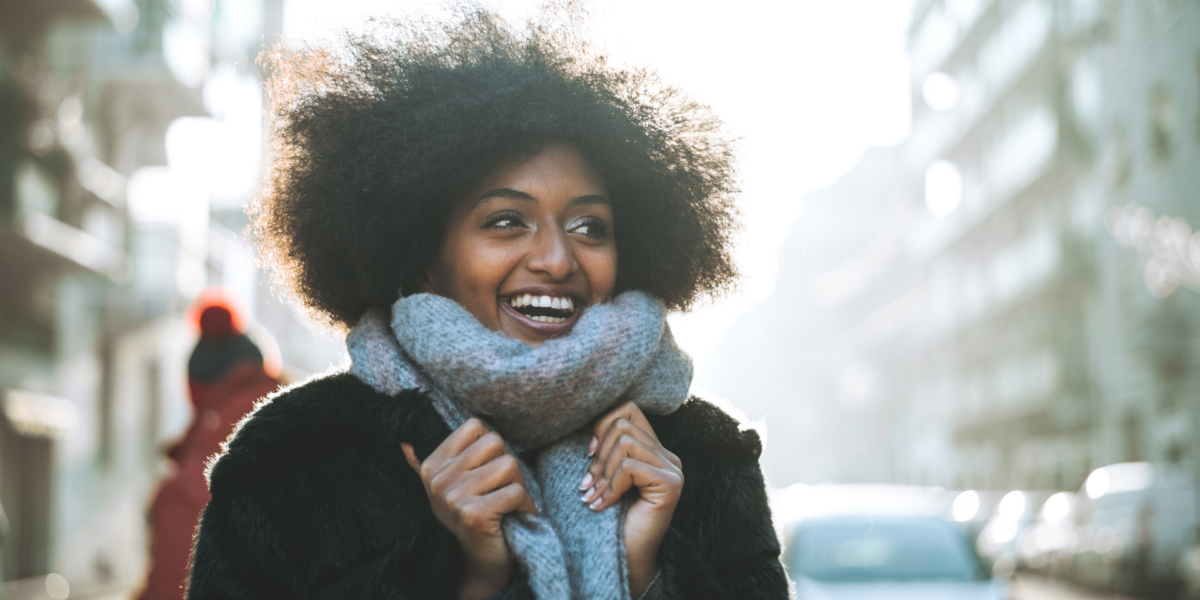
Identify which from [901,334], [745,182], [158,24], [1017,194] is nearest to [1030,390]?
[1017,194]

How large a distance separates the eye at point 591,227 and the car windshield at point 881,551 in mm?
5381

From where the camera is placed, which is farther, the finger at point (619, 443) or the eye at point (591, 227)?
the eye at point (591, 227)

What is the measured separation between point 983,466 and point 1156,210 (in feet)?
71.0

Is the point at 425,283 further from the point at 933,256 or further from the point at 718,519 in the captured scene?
the point at 933,256

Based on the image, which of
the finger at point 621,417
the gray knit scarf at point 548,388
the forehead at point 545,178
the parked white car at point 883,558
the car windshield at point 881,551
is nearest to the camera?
the gray knit scarf at point 548,388

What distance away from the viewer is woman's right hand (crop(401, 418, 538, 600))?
2.17 m

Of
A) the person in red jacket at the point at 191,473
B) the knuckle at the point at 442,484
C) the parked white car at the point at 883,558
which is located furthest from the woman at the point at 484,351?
the parked white car at the point at 883,558

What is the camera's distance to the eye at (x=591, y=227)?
2527 mm

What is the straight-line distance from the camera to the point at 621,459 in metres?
2.32

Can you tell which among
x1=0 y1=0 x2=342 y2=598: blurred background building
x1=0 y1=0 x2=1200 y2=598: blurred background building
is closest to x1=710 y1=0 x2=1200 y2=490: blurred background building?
x1=0 y1=0 x2=1200 y2=598: blurred background building

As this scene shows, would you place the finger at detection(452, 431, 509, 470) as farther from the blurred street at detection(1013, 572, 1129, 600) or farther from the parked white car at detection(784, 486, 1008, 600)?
the blurred street at detection(1013, 572, 1129, 600)

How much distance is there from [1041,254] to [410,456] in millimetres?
34720

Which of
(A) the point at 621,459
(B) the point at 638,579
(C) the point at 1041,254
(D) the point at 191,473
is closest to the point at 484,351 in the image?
(A) the point at 621,459

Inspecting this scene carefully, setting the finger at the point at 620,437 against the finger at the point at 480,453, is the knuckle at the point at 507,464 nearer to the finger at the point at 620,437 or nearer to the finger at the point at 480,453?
the finger at the point at 480,453
